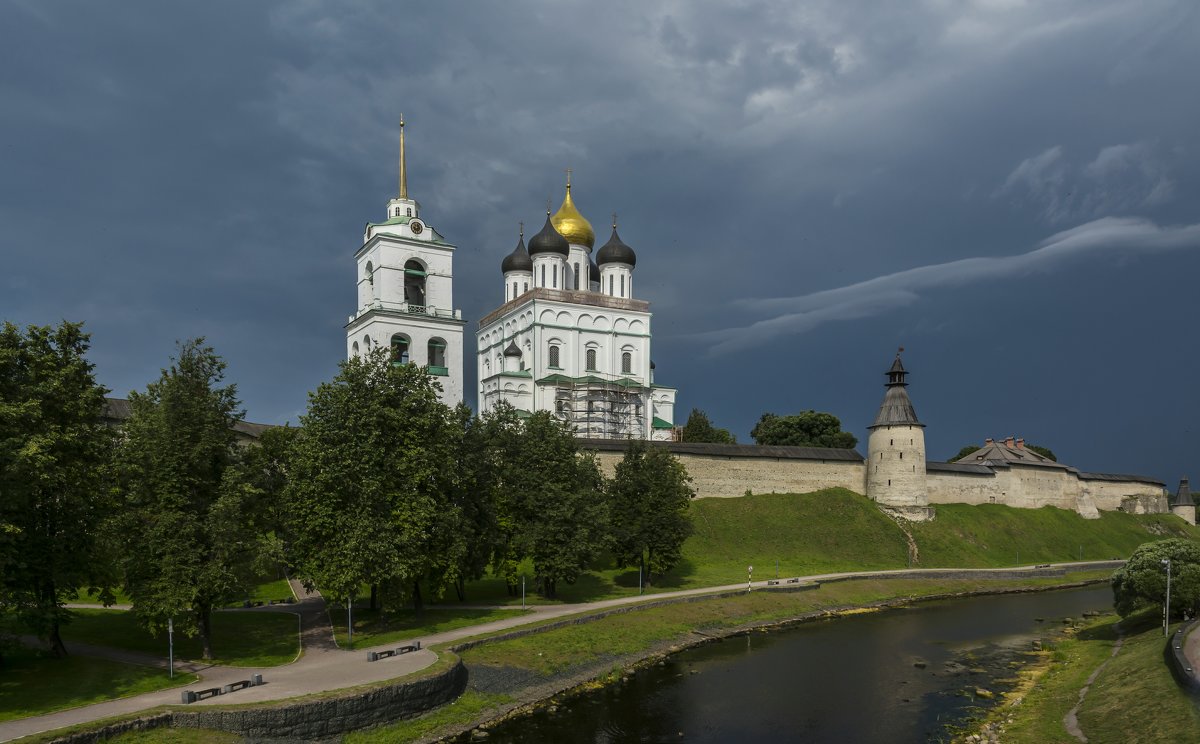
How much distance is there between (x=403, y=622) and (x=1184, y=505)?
87.6m

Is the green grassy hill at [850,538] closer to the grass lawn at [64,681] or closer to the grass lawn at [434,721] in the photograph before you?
the grass lawn at [434,721]

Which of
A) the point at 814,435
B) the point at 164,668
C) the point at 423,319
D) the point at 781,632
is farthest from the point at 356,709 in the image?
the point at 814,435

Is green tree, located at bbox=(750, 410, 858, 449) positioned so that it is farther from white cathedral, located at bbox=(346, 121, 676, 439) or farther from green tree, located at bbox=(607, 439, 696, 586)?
green tree, located at bbox=(607, 439, 696, 586)

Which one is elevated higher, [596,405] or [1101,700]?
[596,405]

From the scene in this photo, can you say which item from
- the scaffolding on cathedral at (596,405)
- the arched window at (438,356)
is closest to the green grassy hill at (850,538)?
the scaffolding on cathedral at (596,405)

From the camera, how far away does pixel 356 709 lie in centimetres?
1978

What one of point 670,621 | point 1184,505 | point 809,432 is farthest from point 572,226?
point 1184,505

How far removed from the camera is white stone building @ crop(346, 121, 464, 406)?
5247cm

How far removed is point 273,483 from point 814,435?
61.8m

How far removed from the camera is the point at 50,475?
19.4 meters

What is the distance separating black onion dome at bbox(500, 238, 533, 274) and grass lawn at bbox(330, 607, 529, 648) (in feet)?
148

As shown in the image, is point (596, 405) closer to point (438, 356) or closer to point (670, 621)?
point (438, 356)

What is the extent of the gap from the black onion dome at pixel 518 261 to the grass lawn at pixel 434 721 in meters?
54.0

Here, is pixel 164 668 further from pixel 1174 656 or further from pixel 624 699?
pixel 1174 656
